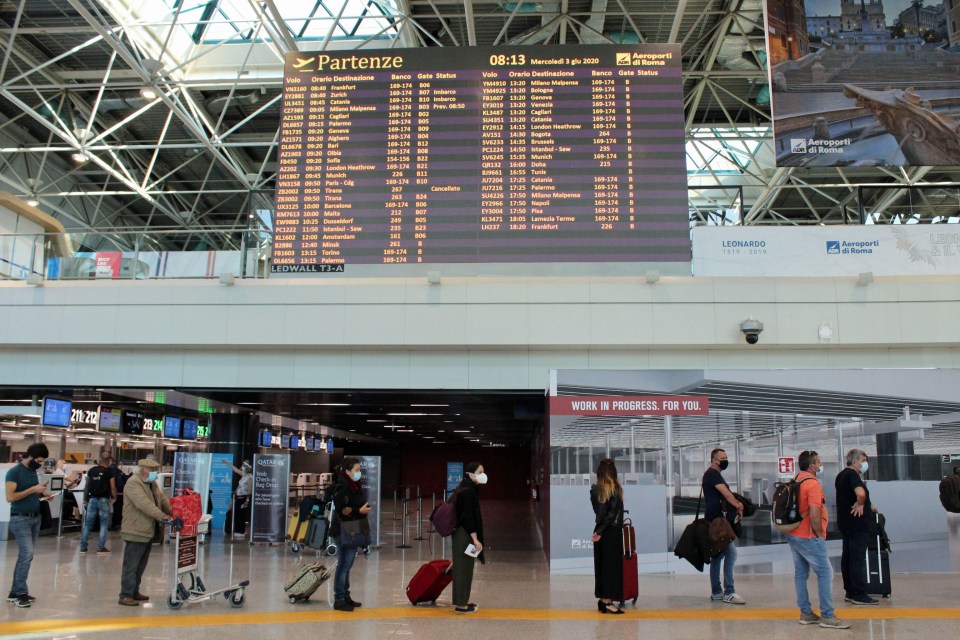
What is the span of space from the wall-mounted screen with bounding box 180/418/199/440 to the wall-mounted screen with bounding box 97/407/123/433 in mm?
2503

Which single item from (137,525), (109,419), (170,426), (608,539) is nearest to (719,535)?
(608,539)

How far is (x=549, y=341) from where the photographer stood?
11.5 meters

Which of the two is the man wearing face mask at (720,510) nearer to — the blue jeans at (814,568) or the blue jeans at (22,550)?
the blue jeans at (814,568)

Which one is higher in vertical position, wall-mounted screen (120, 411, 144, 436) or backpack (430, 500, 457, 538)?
wall-mounted screen (120, 411, 144, 436)

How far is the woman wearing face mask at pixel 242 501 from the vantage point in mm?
15305

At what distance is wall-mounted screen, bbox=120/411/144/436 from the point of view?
16531mm

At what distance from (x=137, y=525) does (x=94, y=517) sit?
5.74m

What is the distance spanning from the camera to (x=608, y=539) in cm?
721

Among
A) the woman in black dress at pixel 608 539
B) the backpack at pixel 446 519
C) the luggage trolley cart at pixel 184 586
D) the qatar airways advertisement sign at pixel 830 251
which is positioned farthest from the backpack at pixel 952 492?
the luggage trolley cart at pixel 184 586

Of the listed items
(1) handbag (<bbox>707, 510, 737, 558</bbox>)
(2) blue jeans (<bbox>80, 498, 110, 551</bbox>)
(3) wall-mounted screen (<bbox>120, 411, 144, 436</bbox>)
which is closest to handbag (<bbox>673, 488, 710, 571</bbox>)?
(1) handbag (<bbox>707, 510, 737, 558</bbox>)

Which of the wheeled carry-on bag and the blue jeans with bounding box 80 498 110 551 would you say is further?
the blue jeans with bounding box 80 498 110 551

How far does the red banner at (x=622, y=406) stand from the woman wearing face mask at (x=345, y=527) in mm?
3626

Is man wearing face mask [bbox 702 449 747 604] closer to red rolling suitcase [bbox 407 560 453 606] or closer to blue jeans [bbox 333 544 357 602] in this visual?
red rolling suitcase [bbox 407 560 453 606]

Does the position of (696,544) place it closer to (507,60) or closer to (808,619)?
(808,619)
